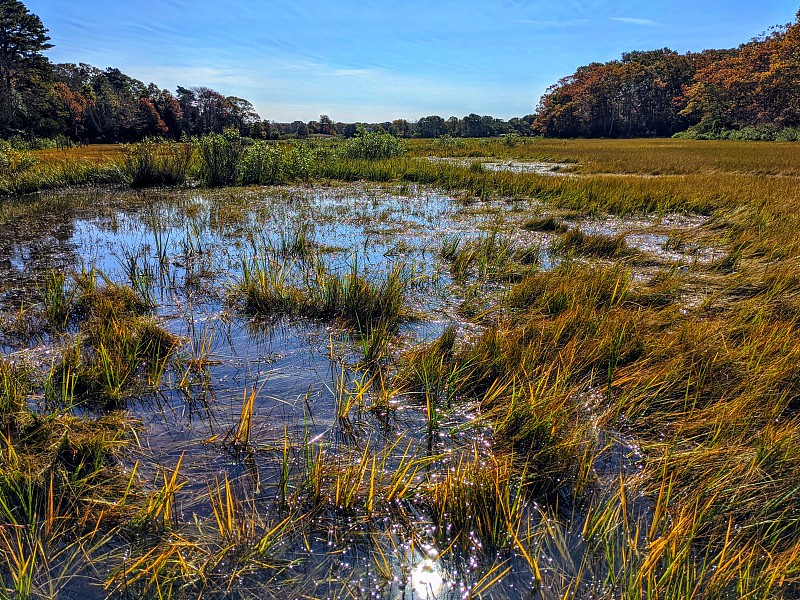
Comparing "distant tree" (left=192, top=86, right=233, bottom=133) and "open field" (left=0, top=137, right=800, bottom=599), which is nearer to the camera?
"open field" (left=0, top=137, right=800, bottom=599)

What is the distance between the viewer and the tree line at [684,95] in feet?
129

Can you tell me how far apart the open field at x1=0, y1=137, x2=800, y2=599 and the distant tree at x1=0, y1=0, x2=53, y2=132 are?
42687 millimetres

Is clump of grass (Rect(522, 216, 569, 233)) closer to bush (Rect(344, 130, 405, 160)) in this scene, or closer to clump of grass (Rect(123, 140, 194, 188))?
clump of grass (Rect(123, 140, 194, 188))

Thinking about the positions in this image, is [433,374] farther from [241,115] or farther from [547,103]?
[547,103]

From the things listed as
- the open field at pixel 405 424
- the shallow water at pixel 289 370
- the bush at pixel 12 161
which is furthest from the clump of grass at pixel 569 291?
the bush at pixel 12 161

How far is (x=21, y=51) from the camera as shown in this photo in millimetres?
37656

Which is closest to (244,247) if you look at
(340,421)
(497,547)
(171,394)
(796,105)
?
(171,394)

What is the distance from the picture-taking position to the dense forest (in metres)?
36.0

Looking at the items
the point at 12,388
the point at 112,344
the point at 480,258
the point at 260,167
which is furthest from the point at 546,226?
the point at 260,167

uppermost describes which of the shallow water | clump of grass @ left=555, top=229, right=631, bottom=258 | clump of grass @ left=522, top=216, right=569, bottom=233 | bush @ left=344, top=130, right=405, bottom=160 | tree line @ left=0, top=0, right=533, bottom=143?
tree line @ left=0, top=0, right=533, bottom=143

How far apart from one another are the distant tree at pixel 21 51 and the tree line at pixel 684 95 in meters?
61.6

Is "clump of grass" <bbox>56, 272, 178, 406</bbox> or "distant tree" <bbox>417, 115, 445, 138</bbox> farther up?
"distant tree" <bbox>417, 115, 445, 138</bbox>

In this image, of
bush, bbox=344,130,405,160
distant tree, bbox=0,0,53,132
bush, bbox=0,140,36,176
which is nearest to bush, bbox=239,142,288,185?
bush, bbox=0,140,36,176

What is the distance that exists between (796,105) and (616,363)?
51.7 metres
